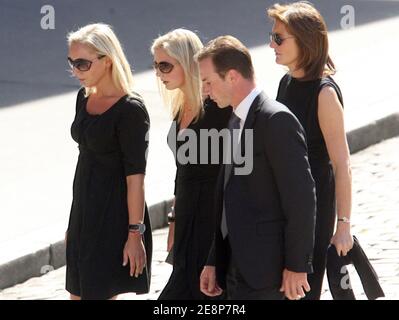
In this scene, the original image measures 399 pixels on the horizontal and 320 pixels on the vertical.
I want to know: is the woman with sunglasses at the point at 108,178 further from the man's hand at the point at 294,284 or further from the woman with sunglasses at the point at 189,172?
the man's hand at the point at 294,284

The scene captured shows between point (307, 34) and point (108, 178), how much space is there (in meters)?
1.20

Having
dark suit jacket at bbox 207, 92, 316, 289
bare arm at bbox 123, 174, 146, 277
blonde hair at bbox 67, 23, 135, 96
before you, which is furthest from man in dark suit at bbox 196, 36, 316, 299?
blonde hair at bbox 67, 23, 135, 96

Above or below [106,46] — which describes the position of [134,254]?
below

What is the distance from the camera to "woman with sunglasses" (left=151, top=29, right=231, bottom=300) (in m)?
5.89

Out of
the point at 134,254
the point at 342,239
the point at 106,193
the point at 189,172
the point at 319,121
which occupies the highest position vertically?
the point at 319,121

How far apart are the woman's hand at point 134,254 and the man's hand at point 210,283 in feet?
2.48

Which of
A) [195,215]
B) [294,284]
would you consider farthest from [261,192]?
[195,215]

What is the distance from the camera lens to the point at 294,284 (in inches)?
199

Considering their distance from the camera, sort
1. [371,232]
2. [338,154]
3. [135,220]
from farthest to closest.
Result: 1. [371,232]
2. [135,220]
3. [338,154]

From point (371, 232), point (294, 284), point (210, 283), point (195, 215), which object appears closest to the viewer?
point (294, 284)

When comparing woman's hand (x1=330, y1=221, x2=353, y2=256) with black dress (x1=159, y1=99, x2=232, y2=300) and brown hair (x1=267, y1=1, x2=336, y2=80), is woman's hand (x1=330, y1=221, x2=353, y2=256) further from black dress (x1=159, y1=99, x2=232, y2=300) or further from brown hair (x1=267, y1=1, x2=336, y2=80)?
brown hair (x1=267, y1=1, x2=336, y2=80)

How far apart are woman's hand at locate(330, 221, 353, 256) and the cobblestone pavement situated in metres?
1.63

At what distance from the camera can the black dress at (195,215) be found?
5.89 metres

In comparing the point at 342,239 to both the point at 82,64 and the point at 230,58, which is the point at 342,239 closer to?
the point at 230,58
